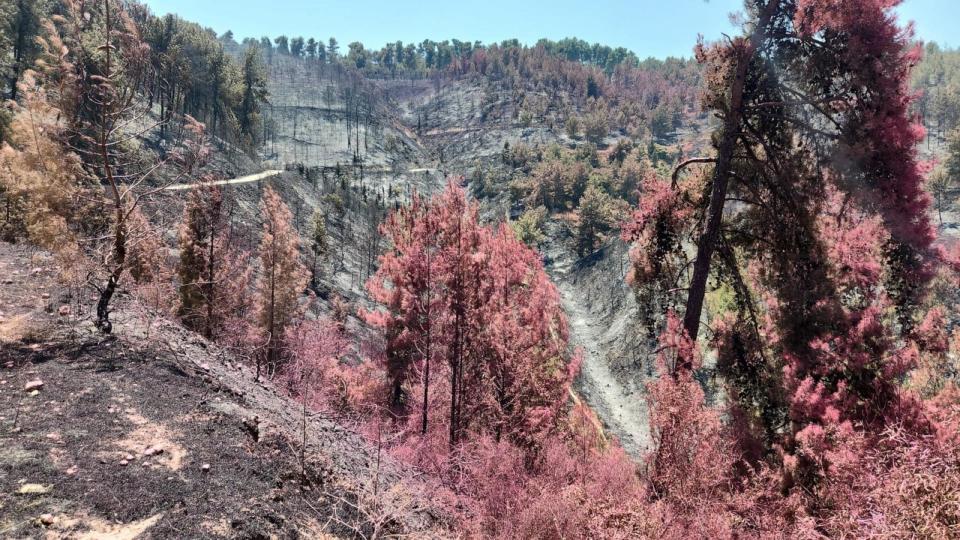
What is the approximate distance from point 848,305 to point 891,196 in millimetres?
2055

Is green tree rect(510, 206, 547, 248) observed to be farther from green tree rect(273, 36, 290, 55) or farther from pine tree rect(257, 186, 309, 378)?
green tree rect(273, 36, 290, 55)

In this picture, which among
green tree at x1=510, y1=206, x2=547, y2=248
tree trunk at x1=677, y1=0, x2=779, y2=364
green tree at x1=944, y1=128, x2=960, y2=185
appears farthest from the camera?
green tree at x1=510, y1=206, x2=547, y2=248

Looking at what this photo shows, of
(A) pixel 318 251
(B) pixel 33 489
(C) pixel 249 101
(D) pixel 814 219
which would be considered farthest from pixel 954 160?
(C) pixel 249 101

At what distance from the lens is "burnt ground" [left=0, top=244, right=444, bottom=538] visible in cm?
395

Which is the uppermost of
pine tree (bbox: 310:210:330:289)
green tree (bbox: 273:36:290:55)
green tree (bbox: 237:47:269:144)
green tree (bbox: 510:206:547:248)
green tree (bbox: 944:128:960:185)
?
green tree (bbox: 273:36:290:55)

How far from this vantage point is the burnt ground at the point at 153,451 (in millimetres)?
3951

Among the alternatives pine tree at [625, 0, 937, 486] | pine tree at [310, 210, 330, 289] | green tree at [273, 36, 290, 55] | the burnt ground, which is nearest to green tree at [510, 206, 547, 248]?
pine tree at [310, 210, 330, 289]

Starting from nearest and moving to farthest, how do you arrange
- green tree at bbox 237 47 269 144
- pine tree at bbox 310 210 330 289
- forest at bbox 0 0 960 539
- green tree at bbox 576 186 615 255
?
forest at bbox 0 0 960 539 < pine tree at bbox 310 210 330 289 < green tree at bbox 576 186 615 255 < green tree at bbox 237 47 269 144

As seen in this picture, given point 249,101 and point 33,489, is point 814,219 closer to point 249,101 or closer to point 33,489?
point 33,489

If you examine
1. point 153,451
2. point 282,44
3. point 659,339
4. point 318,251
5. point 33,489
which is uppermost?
point 282,44

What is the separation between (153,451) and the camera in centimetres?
480

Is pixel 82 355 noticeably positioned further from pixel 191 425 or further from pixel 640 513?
pixel 640 513

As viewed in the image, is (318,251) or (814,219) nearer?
(814,219)

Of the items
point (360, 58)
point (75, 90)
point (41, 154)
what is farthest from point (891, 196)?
point (360, 58)
